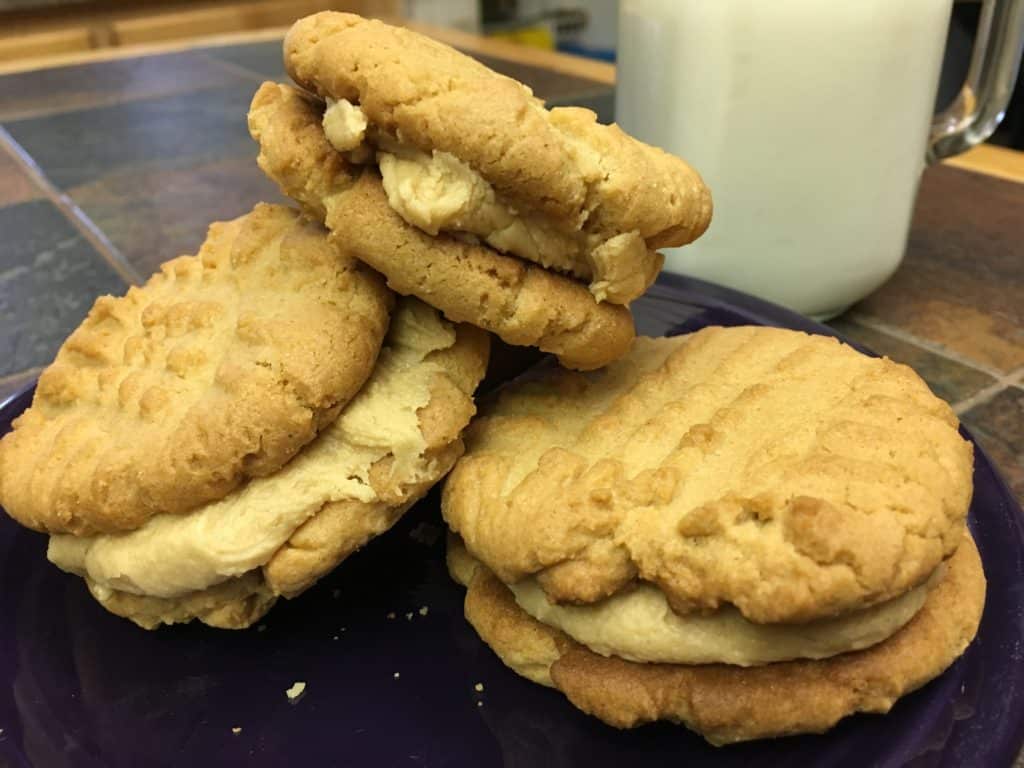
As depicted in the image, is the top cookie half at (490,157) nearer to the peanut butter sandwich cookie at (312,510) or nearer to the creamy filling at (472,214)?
the creamy filling at (472,214)

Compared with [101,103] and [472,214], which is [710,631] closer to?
[472,214]

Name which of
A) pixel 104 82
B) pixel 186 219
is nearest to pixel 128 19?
pixel 104 82

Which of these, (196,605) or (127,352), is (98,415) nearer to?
(127,352)

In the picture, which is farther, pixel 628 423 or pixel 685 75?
pixel 685 75

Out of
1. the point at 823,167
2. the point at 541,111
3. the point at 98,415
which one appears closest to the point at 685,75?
the point at 823,167

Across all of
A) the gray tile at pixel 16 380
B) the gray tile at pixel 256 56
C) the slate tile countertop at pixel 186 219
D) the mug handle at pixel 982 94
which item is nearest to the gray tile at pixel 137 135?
the slate tile countertop at pixel 186 219

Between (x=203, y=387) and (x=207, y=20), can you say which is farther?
(x=207, y=20)
